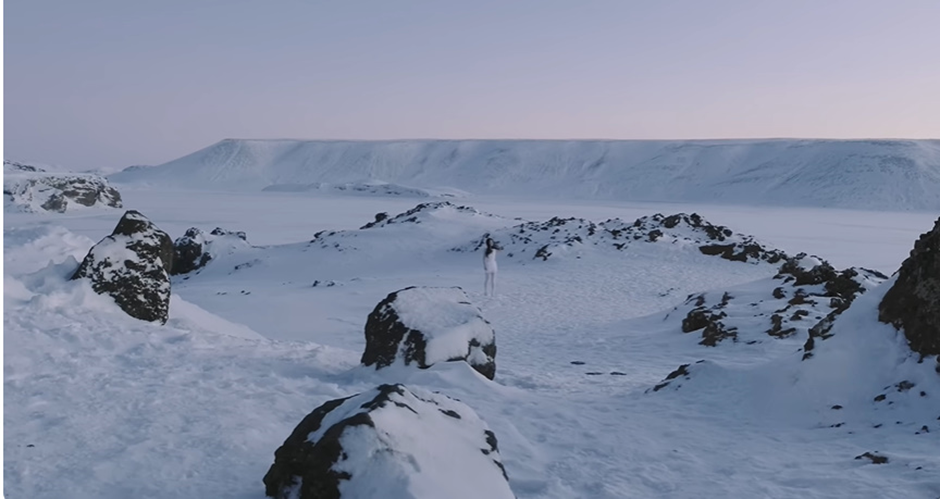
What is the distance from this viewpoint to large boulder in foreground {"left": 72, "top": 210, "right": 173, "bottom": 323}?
32.8 feet

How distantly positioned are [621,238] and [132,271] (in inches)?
804

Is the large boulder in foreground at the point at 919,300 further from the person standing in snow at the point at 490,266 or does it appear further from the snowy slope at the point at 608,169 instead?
the snowy slope at the point at 608,169

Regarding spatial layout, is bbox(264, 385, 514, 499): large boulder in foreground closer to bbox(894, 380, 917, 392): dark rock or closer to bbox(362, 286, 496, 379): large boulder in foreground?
bbox(362, 286, 496, 379): large boulder in foreground

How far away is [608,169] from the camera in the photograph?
123m

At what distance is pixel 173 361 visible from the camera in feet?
25.8

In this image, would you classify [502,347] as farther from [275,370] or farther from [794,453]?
[794,453]

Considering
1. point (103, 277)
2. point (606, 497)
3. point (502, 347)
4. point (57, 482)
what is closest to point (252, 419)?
point (57, 482)

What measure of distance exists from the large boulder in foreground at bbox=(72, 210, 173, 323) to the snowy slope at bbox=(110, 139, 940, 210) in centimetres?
8820

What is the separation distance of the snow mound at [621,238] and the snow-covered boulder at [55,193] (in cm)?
3299

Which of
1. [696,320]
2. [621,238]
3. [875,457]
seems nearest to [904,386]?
[875,457]

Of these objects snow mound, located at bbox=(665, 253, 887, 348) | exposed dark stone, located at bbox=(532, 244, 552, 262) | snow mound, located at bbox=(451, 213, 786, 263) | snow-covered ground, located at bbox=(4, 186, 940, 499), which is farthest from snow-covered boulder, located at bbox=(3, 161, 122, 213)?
snow mound, located at bbox=(665, 253, 887, 348)

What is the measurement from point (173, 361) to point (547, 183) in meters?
113

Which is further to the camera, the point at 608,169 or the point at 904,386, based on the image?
the point at 608,169

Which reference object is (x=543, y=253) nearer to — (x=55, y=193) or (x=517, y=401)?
(x=517, y=401)
